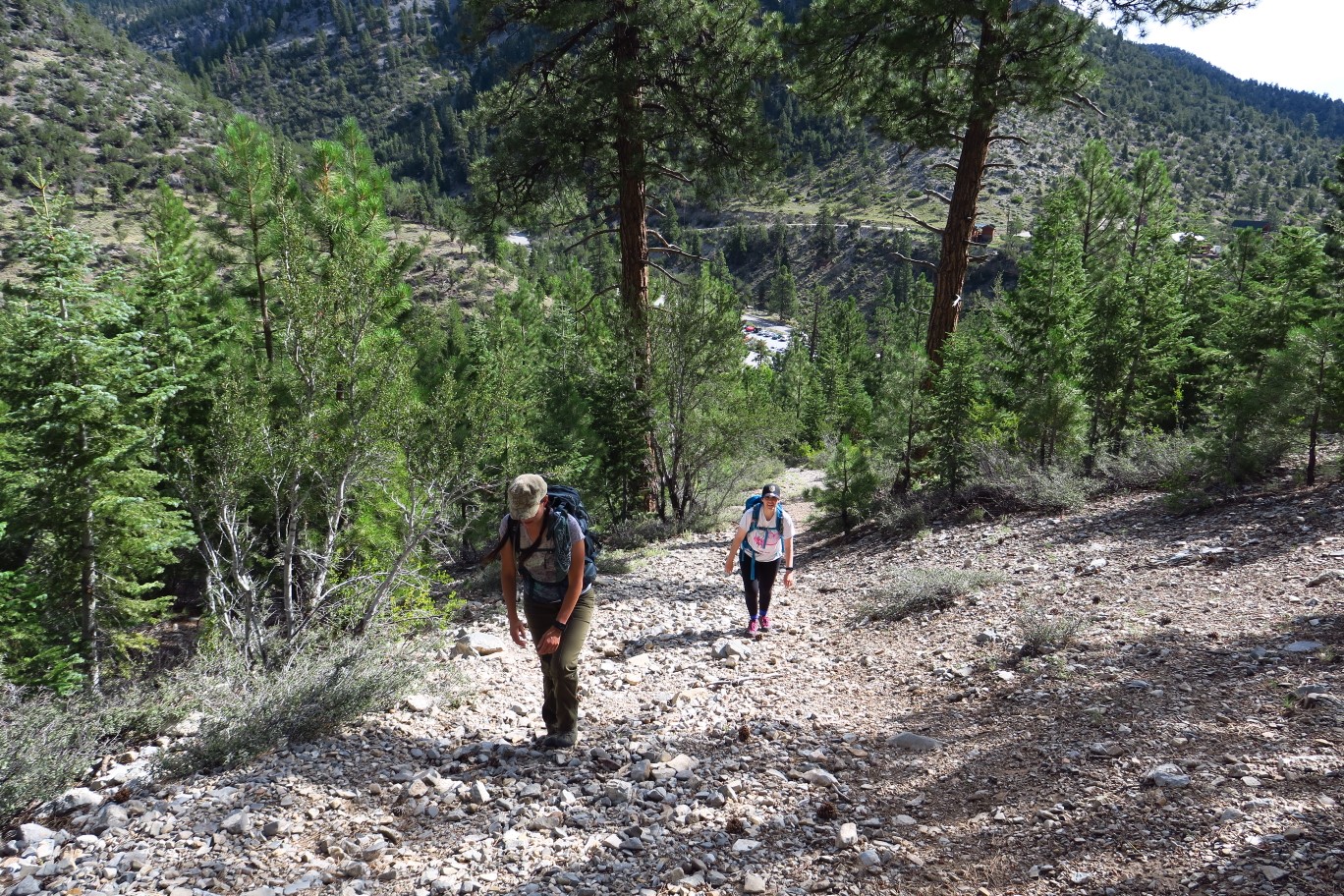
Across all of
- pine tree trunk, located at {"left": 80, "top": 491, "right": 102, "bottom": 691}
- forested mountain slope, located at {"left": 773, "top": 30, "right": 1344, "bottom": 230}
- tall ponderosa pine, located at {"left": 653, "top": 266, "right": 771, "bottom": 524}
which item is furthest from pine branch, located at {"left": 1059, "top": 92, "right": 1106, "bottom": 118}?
forested mountain slope, located at {"left": 773, "top": 30, "right": 1344, "bottom": 230}

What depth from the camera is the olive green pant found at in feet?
14.8

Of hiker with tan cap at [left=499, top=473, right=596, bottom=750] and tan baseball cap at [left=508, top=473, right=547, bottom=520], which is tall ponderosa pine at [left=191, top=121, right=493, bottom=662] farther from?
tan baseball cap at [left=508, top=473, right=547, bottom=520]

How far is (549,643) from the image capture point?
4410 mm

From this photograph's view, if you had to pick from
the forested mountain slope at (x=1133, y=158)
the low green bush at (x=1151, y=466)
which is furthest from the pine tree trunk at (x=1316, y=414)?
the forested mountain slope at (x=1133, y=158)

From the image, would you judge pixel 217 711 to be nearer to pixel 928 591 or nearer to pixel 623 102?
pixel 928 591

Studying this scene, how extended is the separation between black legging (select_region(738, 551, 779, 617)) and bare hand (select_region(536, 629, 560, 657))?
2821 millimetres

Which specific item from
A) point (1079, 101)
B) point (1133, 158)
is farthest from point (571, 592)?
point (1133, 158)

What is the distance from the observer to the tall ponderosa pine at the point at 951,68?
8523 mm

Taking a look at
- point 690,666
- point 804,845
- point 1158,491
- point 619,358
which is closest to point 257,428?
point 690,666

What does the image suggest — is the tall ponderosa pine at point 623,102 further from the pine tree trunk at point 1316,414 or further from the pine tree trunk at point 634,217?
the pine tree trunk at point 1316,414

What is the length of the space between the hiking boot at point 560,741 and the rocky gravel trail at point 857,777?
0.28ft

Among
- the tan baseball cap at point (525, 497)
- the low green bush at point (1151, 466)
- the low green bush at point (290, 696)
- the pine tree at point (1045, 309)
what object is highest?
the pine tree at point (1045, 309)

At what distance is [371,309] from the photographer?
22.4 ft

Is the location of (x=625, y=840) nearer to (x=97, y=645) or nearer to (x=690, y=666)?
(x=690, y=666)
